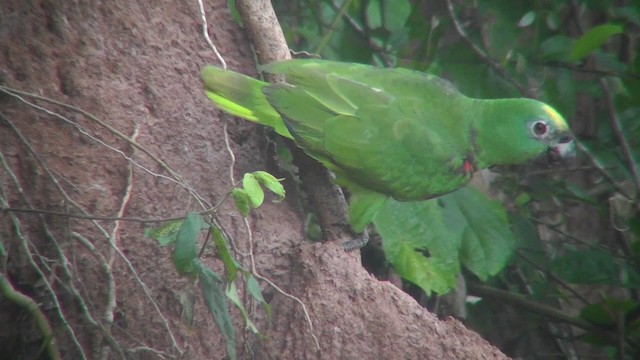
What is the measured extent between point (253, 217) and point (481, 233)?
908 mm

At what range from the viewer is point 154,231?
1740mm

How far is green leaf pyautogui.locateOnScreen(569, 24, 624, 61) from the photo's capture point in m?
2.65

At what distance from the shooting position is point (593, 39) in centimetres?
271

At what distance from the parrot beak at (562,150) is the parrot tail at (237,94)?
99 centimetres

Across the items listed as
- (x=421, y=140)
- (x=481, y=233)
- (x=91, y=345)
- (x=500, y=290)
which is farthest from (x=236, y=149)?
(x=500, y=290)

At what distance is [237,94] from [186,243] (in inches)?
28.4

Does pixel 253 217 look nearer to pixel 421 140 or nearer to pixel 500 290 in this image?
pixel 421 140

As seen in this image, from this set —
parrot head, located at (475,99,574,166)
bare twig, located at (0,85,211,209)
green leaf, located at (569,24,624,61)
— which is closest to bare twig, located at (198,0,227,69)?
bare twig, located at (0,85,211,209)

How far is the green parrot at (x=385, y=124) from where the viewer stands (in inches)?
89.0

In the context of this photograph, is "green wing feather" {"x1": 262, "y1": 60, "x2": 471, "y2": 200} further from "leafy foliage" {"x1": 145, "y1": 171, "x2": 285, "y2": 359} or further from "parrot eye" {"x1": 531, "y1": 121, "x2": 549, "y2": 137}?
"leafy foliage" {"x1": 145, "y1": 171, "x2": 285, "y2": 359}

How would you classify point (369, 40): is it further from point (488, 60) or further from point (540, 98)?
point (540, 98)

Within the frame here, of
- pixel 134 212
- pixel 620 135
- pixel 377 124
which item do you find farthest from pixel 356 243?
pixel 620 135

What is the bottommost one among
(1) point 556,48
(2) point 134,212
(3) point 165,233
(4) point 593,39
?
(2) point 134,212

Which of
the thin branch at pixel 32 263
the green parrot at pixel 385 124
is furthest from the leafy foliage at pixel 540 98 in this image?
the thin branch at pixel 32 263
